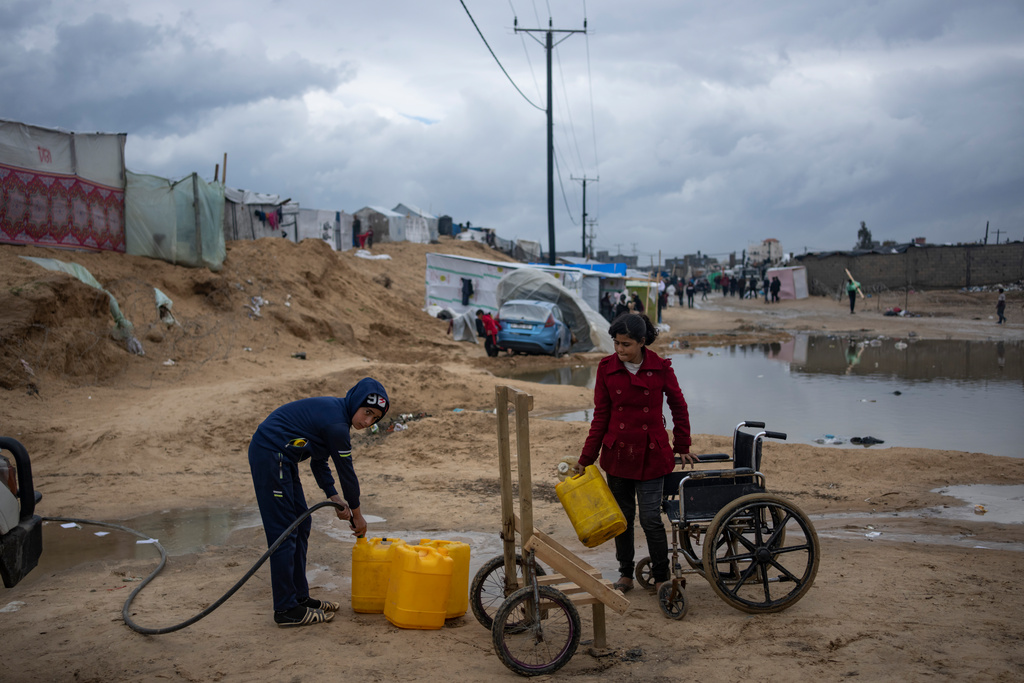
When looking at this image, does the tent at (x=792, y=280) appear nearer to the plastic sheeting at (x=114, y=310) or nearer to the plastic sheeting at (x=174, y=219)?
the plastic sheeting at (x=174, y=219)

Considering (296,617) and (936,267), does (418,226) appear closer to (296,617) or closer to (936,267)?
(936,267)

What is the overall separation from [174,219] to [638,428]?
645 inches

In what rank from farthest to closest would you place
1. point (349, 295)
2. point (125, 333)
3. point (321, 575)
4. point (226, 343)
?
point (349, 295) → point (226, 343) → point (125, 333) → point (321, 575)

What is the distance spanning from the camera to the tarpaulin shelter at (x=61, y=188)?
14.3 metres

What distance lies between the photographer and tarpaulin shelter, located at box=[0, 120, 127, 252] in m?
14.3

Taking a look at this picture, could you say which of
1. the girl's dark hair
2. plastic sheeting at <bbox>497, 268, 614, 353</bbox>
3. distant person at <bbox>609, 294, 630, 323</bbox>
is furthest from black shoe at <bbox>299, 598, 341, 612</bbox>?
distant person at <bbox>609, 294, 630, 323</bbox>

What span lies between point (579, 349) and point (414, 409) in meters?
12.3

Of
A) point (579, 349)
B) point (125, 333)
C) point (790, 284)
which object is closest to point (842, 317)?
point (790, 284)

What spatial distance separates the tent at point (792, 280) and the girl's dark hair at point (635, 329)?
43395 mm

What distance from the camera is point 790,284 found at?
149 ft

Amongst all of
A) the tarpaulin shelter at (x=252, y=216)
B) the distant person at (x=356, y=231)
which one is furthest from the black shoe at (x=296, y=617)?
the distant person at (x=356, y=231)

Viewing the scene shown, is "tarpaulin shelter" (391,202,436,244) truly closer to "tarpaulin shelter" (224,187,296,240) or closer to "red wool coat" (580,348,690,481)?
"tarpaulin shelter" (224,187,296,240)

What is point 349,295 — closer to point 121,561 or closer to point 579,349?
point 579,349

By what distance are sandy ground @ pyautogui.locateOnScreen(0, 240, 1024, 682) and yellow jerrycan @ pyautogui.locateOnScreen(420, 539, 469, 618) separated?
0.11m
